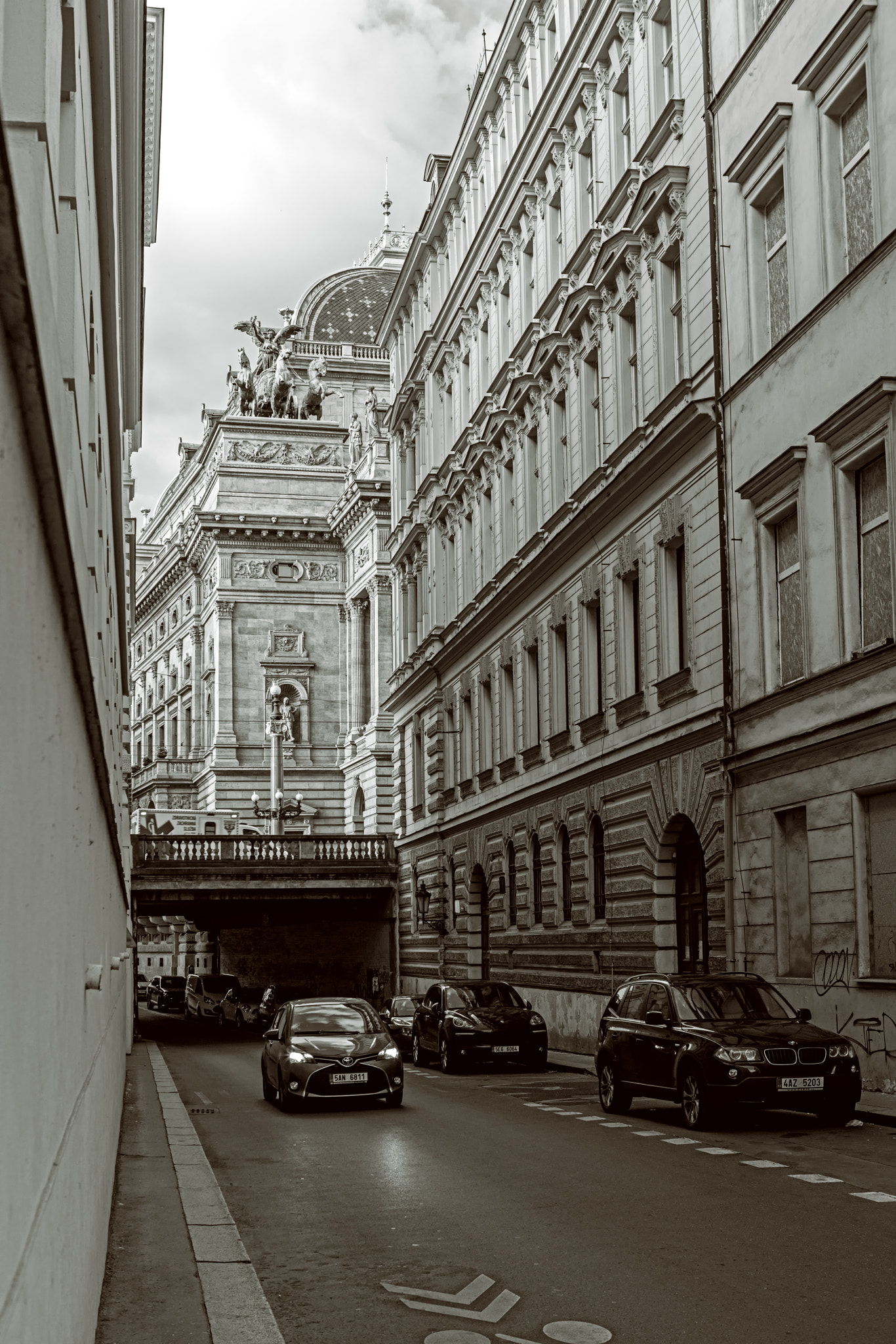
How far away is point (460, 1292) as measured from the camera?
9.16 metres

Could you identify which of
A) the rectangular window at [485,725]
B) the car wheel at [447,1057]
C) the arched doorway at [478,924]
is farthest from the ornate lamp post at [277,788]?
the car wheel at [447,1057]

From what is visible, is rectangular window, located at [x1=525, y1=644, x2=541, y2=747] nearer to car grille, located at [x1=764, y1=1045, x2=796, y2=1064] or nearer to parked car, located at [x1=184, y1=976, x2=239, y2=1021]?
car grille, located at [x1=764, y1=1045, x2=796, y2=1064]

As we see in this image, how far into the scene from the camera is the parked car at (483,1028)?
2895 cm

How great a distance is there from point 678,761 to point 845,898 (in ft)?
23.1

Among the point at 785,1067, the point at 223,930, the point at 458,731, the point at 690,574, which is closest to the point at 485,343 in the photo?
the point at 458,731

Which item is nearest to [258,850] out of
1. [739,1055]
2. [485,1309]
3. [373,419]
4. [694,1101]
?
[373,419]

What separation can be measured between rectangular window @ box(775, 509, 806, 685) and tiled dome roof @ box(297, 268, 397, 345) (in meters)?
75.4

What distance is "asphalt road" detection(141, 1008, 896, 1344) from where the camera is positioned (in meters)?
8.43

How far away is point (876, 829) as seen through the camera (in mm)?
21375

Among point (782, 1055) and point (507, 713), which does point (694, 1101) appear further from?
point (507, 713)

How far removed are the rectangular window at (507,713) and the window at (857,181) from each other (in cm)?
2005

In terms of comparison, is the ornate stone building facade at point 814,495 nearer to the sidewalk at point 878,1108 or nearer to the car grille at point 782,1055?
the sidewalk at point 878,1108

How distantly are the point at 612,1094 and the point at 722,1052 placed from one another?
10.0ft

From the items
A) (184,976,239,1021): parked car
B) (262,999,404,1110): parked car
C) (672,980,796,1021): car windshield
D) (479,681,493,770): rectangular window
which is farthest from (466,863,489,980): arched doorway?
(672,980,796,1021): car windshield
